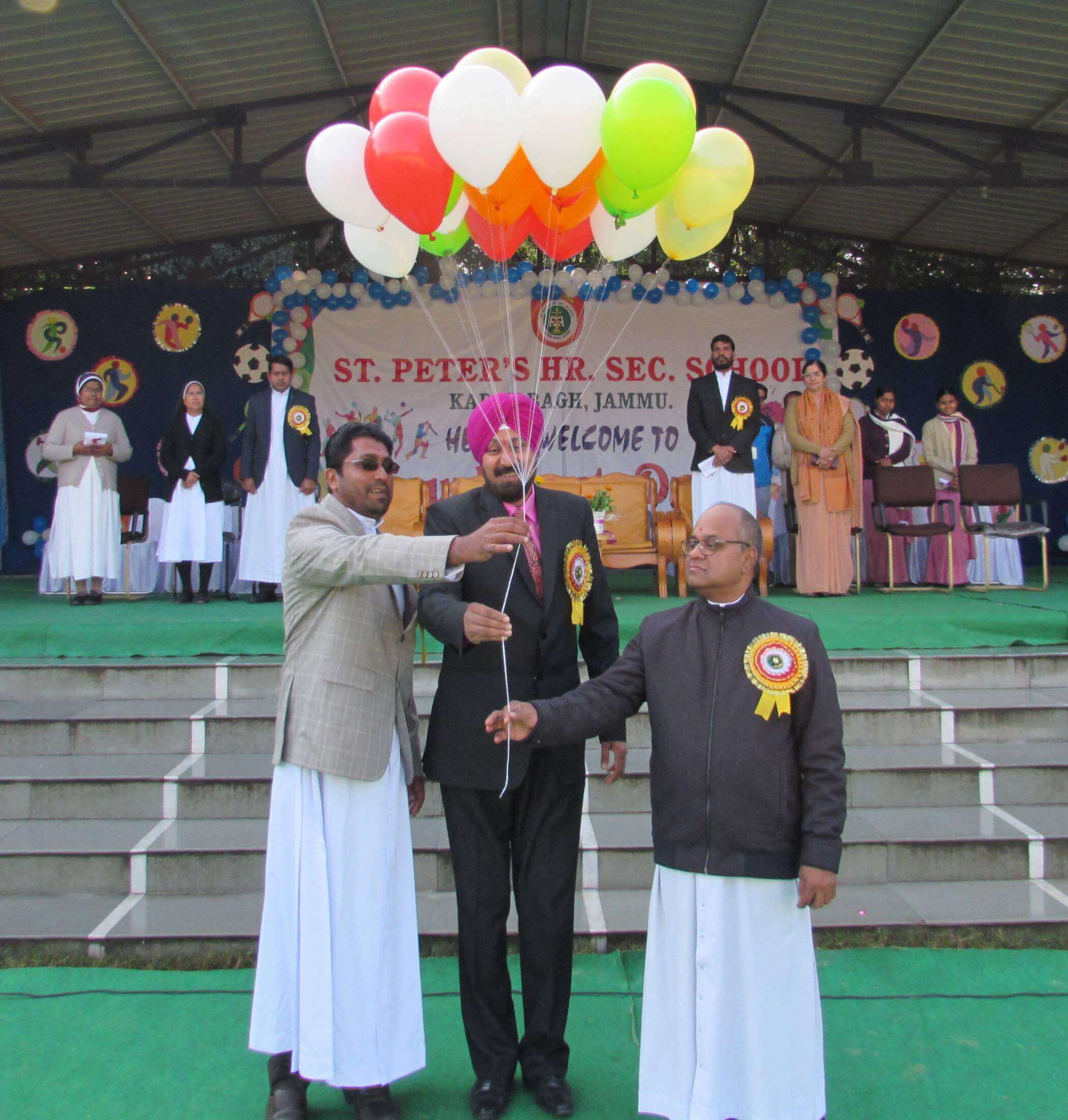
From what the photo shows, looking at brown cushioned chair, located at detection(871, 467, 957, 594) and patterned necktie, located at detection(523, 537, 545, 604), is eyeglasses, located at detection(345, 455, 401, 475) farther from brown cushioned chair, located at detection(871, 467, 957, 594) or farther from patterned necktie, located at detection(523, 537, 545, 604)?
brown cushioned chair, located at detection(871, 467, 957, 594)

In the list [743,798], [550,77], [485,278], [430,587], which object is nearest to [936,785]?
[743,798]

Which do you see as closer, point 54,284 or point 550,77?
point 550,77

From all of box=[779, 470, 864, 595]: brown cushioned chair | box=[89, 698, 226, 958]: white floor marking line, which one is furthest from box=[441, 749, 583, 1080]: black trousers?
box=[779, 470, 864, 595]: brown cushioned chair

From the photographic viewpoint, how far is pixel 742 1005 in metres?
2.34

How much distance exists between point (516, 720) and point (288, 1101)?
1151mm

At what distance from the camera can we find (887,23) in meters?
7.75

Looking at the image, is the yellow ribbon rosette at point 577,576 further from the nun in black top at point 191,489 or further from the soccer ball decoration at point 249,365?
the soccer ball decoration at point 249,365

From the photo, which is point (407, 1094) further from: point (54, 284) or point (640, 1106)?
point (54, 284)

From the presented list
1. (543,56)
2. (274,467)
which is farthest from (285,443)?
(543,56)

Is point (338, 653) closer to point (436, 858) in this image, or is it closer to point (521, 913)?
point (521, 913)

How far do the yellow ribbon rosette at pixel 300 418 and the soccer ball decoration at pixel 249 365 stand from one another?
3911mm

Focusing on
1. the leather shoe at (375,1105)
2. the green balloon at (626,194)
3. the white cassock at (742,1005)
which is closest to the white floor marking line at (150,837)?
the leather shoe at (375,1105)

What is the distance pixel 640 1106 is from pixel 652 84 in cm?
297

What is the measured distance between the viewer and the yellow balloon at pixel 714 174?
380 centimetres
